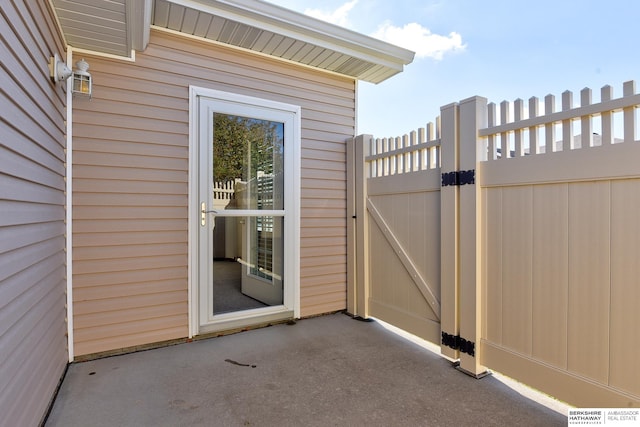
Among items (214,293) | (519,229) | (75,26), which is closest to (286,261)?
(214,293)

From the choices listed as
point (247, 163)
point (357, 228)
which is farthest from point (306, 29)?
point (357, 228)

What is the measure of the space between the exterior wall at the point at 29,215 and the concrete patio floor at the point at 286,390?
1.11 feet

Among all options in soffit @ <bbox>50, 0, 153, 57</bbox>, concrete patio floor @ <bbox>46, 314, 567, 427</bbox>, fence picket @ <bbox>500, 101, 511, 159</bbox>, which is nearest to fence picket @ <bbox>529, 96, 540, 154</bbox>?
fence picket @ <bbox>500, 101, 511, 159</bbox>

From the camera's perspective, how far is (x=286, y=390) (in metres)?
2.07

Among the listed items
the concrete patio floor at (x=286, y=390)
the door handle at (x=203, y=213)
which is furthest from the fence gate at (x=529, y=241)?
the door handle at (x=203, y=213)

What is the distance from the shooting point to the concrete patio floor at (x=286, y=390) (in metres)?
1.78

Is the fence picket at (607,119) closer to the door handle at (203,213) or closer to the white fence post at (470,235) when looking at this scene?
the white fence post at (470,235)

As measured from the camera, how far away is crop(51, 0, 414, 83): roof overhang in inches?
82.7

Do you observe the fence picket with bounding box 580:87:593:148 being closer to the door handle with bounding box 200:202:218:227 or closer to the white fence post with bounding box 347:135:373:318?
the white fence post with bounding box 347:135:373:318

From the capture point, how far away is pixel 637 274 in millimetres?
1561

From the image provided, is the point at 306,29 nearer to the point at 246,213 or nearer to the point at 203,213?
the point at 246,213

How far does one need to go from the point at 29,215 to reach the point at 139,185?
1.10m

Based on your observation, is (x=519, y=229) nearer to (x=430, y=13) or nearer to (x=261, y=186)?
(x=261, y=186)

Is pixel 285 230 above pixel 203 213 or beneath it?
beneath
